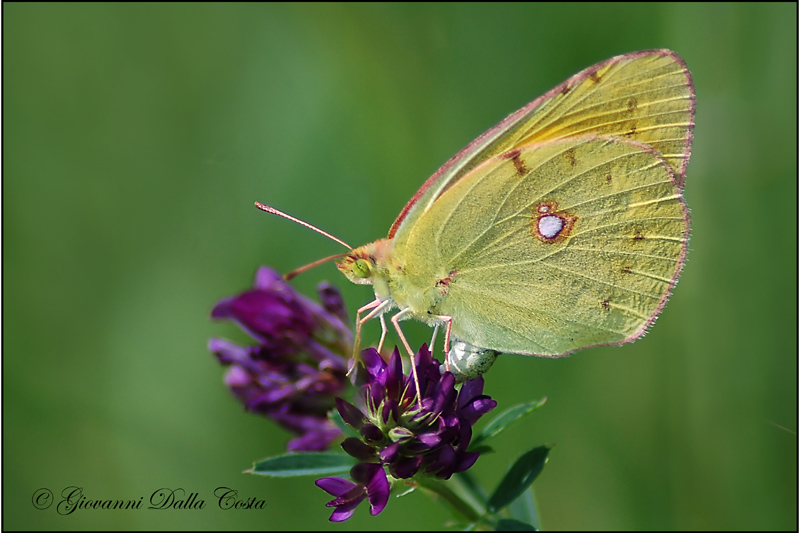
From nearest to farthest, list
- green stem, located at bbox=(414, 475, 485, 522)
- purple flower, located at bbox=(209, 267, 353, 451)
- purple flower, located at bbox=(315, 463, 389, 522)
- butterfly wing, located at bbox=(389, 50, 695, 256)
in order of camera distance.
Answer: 1. purple flower, located at bbox=(315, 463, 389, 522)
2. green stem, located at bbox=(414, 475, 485, 522)
3. butterfly wing, located at bbox=(389, 50, 695, 256)
4. purple flower, located at bbox=(209, 267, 353, 451)

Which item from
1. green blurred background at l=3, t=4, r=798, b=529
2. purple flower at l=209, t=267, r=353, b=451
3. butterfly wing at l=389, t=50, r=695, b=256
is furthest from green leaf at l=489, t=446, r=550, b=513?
green blurred background at l=3, t=4, r=798, b=529

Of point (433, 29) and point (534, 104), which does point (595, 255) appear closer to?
point (534, 104)

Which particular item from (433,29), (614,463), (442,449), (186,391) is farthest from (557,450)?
(433,29)

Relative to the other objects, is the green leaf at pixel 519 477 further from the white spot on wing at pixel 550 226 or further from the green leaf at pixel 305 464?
the white spot on wing at pixel 550 226

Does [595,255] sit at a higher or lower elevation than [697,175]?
lower

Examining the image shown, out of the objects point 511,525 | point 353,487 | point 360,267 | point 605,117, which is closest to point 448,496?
point 511,525

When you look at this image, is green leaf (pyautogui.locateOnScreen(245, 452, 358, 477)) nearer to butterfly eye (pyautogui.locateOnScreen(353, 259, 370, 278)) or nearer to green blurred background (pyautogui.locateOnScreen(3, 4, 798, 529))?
butterfly eye (pyautogui.locateOnScreen(353, 259, 370, 278))

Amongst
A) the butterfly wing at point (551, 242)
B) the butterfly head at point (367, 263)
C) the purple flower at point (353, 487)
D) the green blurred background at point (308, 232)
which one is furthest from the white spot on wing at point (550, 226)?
the green blurred background at point (308, 232)

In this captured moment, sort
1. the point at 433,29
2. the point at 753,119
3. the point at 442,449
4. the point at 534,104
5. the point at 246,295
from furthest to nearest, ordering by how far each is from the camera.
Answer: the point at 433,29 → the point at 753,119 → the point at 246,295 → the point at 534,104 → the point at 442,449
